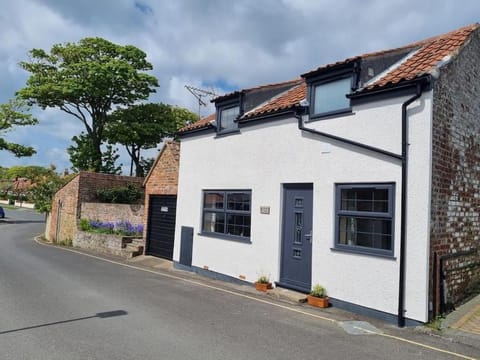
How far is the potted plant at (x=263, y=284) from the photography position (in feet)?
32.7

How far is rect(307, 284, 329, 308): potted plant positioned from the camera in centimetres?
852

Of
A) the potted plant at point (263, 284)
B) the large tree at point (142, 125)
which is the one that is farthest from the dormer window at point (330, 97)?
the large tree at point (142, 125)

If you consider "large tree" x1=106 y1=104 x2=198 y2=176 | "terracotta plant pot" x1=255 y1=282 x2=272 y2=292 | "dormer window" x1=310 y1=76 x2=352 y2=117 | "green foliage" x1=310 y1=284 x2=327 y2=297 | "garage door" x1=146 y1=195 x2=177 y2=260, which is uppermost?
"large tree" x1=106 y1=104 x2=198 y2=176

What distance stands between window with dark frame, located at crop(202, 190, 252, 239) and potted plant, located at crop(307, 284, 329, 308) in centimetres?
273

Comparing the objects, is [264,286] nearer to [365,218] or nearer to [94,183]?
[365,218]

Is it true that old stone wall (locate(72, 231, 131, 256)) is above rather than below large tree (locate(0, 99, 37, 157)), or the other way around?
below

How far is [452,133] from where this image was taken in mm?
8094

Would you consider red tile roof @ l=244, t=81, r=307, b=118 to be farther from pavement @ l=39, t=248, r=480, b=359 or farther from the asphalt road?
the asphalt road

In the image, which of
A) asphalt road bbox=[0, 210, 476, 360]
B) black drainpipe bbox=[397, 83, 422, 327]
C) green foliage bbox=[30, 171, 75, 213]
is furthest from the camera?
green foliage bbox=[30, 171, 75, 213]

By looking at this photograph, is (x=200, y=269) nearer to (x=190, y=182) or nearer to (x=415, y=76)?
(x=190, y=182)

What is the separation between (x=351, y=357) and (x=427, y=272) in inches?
96.4

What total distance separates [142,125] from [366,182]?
25.1 metres

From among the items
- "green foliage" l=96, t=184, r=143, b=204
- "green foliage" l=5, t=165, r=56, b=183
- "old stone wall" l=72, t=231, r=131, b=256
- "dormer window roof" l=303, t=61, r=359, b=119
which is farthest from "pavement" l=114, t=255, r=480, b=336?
"green foliage" l=5, t=165, r=56, b=183

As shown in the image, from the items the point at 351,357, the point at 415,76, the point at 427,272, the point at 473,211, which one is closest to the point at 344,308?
the point at 427,272
